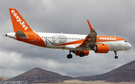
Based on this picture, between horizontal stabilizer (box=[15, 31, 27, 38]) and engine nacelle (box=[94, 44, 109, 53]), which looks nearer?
horizontal stabilizer (box=[15, 31, 27, 38])

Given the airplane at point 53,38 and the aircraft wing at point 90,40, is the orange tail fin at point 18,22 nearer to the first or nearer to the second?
the airplane at point 53,38

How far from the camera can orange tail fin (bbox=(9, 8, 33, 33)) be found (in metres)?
47.4

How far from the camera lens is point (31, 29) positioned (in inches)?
1905

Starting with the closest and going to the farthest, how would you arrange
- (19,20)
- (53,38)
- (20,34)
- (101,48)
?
(20,34)
(53,38)
(19,20)
(101,48)

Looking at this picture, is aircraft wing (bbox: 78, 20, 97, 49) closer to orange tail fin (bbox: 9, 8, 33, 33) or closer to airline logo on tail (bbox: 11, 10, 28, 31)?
orange tail fin (bbox: 9, 8, 33, 33)

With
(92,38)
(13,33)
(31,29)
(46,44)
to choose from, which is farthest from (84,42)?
(13,33)

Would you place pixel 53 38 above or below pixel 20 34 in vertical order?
below

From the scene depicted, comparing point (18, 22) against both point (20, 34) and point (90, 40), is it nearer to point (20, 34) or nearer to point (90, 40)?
point (20, 34)

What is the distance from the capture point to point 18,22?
47.7m

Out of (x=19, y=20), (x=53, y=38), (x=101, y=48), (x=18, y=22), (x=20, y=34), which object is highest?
(x=19, y=20)

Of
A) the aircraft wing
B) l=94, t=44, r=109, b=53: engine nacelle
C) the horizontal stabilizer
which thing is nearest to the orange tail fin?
the horizontal stabilizer

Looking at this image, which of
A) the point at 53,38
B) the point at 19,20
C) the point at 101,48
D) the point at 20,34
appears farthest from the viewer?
the point at 101,48

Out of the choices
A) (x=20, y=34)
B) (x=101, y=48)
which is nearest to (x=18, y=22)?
(x=20, y=34)

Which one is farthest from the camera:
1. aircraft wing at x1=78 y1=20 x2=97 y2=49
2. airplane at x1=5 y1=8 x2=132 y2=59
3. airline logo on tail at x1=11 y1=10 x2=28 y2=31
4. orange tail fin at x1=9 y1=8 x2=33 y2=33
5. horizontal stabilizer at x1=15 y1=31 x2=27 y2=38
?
airline logo on tail at x1=11 y1=10 x2=28 y2=31
